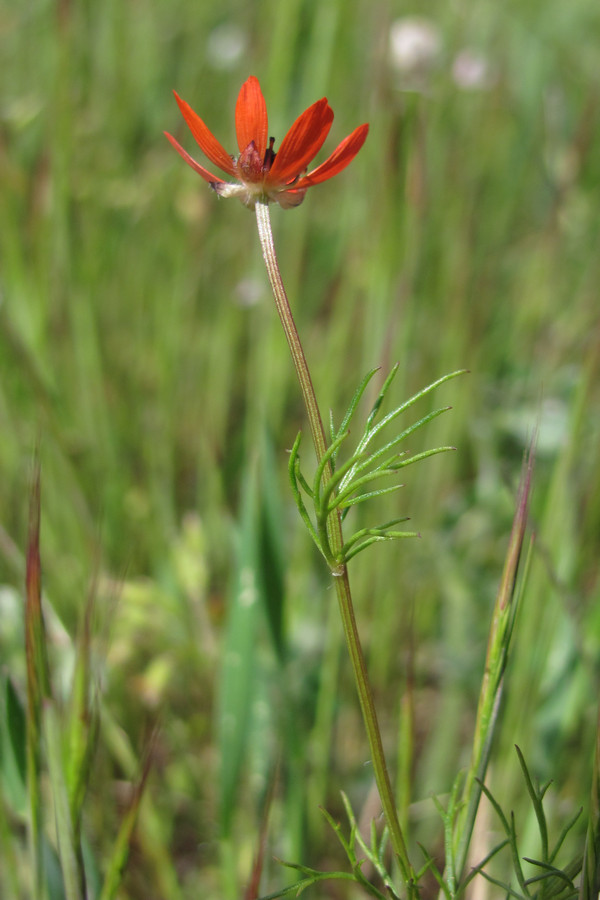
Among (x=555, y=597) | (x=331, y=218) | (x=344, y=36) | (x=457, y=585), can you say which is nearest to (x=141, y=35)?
(x=331, y=218)

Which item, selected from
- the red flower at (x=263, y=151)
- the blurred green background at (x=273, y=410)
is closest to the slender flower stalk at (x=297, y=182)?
the red flower at (x=263, y=151)

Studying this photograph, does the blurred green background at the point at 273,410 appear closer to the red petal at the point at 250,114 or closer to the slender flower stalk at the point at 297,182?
the slender flower stalk at the point at 297,182

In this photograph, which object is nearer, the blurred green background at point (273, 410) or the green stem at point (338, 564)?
the green stem at point (338, 564)

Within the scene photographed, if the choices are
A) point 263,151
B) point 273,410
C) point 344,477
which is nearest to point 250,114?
point 263,151

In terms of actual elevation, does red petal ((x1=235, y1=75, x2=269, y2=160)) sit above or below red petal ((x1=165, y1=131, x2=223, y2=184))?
above

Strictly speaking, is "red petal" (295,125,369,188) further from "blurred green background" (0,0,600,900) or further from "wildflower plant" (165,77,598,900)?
"blurred green background" (0,0,600,900)

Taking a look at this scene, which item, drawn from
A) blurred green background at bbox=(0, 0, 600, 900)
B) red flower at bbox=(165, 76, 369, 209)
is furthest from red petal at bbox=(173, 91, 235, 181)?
blurred green background at bbox=(0, 0, 600, 900)

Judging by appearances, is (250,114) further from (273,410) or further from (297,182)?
(273,410)

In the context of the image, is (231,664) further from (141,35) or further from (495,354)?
(141,35)
